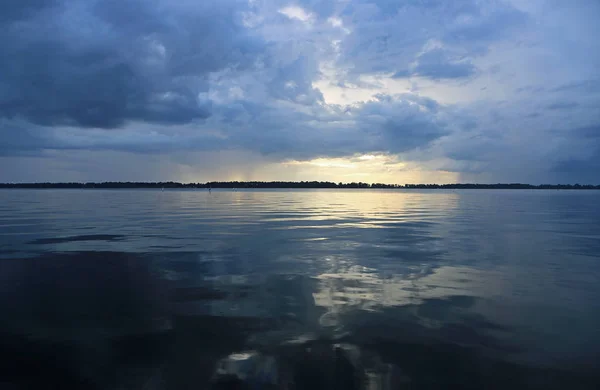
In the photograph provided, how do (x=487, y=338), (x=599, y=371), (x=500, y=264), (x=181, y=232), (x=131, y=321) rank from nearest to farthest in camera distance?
(x=599, y=371)
(x=487, y=338)
(x=131, y=321)
(x=500, y=264)
(x=181, y=232)

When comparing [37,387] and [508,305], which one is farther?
[508,305]

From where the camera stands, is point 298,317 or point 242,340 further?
point 298,317

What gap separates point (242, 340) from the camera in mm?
8727

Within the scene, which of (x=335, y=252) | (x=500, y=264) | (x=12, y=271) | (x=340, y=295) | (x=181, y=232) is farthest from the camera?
(x=181, y=232)

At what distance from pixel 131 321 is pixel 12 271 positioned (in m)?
8.33

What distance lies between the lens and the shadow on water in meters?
7.09

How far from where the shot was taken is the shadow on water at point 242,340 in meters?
7.09

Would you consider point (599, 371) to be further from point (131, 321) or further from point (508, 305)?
point (131, 321)

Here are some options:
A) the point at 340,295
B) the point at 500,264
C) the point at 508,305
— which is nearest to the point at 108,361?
the point at 340,295

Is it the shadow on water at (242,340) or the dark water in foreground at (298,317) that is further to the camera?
the dark water in foreground at (298,317)

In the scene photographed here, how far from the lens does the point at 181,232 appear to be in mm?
27906

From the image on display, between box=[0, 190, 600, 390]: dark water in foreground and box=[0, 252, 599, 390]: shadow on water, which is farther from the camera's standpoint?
box=[0, 190, 600, 390]: dark water in foreground

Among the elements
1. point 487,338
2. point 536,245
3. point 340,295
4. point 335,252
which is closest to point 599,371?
point 487,338

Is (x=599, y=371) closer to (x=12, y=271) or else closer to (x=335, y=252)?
(x=335, y=252)
